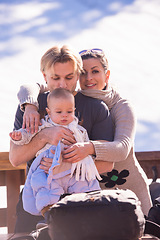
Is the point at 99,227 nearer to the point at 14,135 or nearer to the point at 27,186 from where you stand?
the point at 27,186

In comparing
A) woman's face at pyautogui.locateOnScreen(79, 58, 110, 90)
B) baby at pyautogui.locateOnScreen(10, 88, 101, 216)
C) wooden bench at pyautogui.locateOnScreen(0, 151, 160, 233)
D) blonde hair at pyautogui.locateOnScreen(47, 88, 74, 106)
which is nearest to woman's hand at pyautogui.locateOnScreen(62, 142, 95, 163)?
baby at pyautogui.locateOnScreen(10, 88, 101, 216)

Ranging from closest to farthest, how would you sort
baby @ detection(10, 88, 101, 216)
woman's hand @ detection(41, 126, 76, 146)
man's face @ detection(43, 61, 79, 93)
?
baby @ detection(10, 88, 101, 216), woman's hand @ detection(41, 126, 76, 146), man's face @ detection(43, 61, 79, 93)

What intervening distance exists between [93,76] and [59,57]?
382 millimetres

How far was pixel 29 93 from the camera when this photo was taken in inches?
74.0

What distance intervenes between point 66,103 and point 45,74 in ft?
1.09

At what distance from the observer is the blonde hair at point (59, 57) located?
176cm

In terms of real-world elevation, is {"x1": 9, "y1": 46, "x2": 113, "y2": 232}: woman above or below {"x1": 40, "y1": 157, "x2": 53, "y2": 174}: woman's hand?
above

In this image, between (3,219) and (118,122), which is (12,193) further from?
(118,122)

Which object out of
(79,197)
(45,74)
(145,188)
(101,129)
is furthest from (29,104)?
(145,188)

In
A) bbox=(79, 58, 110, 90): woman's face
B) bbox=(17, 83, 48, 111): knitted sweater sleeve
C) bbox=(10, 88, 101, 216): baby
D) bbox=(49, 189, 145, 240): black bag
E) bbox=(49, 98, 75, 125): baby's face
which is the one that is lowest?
bbox=(49, 189, 145, 240): black bag

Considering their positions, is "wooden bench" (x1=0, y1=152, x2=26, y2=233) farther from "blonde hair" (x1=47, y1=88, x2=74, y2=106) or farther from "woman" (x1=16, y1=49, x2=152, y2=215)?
"blonde hair" (x1=47, y1=88, x2=74, y2=106)

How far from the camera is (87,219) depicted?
1.09 meters

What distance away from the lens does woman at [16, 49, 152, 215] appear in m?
1.85

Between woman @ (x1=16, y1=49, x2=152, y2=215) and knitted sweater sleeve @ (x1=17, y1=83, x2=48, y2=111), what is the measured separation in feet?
0.95
